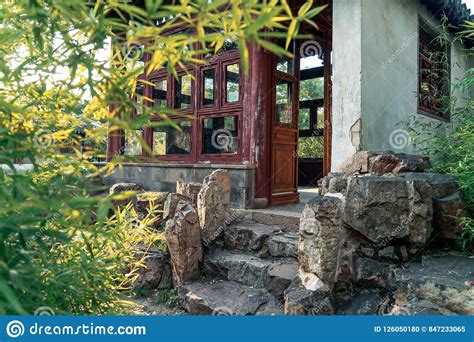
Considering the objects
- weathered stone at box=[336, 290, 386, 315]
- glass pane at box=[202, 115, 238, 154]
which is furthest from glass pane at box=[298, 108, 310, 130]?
weathered stone at box=[336, 290, 386, 315]

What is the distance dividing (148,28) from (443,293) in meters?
2.29

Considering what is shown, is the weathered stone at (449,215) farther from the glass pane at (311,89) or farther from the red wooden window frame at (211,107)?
the glass pane at (311,89)

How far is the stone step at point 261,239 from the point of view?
3.76 metres

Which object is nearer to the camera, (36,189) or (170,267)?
(36,189)

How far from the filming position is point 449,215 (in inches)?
111

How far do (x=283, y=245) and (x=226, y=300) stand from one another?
0.80 m

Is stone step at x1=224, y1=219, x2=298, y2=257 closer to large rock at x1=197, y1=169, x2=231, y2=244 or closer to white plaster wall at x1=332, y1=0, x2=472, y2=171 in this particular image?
large rock at x1=197, y1=169, x2=231, y2=244

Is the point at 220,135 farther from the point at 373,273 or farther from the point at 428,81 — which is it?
the point at 428,81

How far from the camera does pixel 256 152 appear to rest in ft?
16.6

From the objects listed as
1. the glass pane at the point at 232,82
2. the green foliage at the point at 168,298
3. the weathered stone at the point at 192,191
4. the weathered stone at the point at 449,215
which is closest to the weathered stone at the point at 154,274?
the green foliage at the point at 168,298

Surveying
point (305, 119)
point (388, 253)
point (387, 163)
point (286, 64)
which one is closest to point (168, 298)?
point (388, 253)

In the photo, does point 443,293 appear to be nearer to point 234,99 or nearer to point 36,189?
point 36,189

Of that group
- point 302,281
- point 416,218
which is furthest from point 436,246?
point 302,281

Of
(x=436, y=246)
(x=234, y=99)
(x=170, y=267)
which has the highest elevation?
(x=234, y=99)
